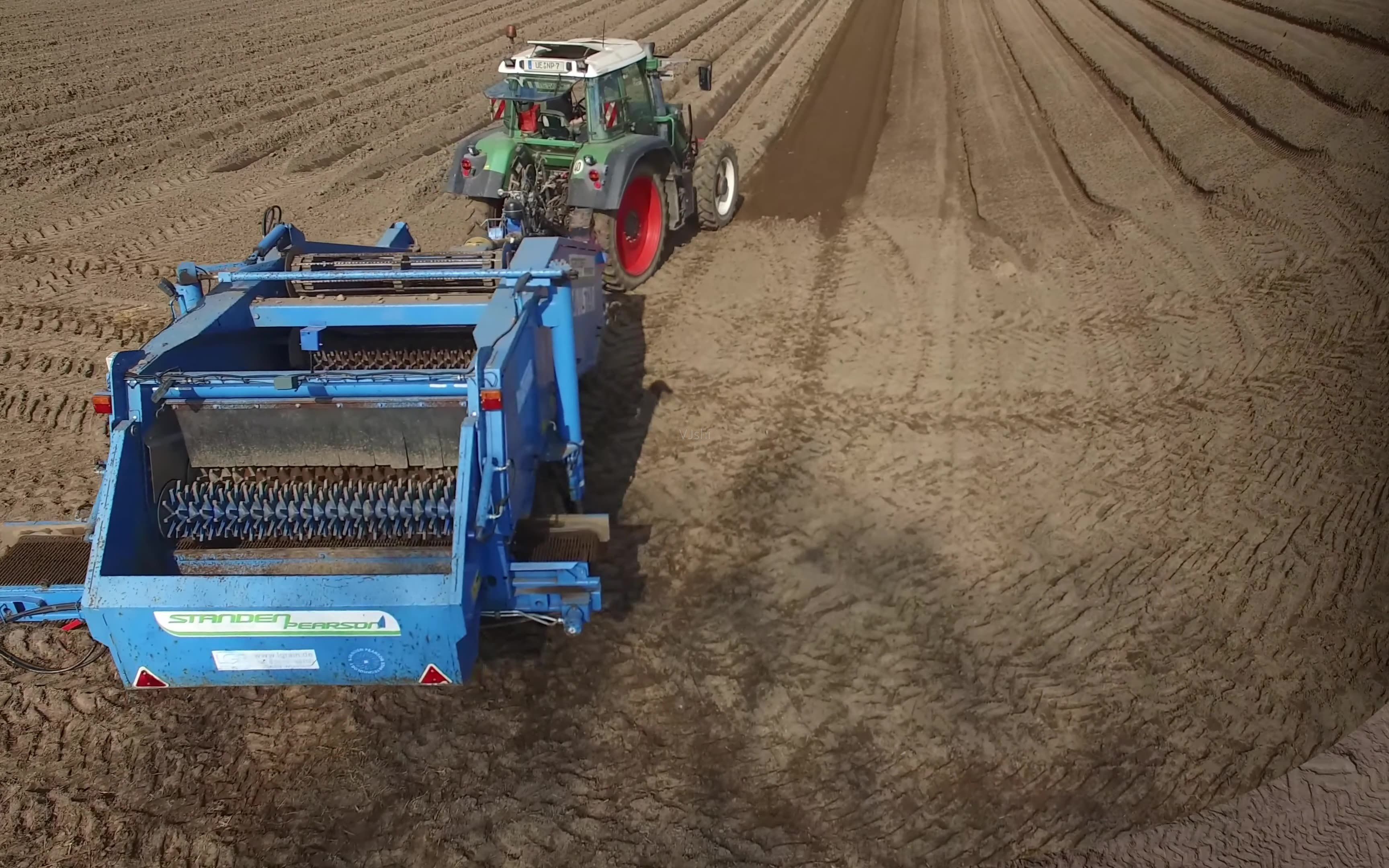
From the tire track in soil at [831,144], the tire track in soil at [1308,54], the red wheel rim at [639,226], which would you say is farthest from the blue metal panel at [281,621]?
the tire track in soil at [1308,54]

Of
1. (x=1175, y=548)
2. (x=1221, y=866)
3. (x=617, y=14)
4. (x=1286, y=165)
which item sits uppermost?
(x=617, y=14)

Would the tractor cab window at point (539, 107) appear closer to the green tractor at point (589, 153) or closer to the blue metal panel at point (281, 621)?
the green tractor at point (589, 153)

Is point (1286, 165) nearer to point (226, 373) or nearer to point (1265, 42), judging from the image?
point (1265, 42)

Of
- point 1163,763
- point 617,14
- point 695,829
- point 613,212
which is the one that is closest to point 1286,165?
point 613,212

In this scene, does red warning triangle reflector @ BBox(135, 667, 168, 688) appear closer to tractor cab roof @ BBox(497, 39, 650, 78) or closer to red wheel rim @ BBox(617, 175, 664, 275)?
red wheel rim @ BBox(617, 175, 664, 275)

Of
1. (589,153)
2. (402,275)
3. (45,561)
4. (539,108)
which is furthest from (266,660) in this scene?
(539,108)

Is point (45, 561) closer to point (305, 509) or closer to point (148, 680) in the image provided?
point (148, 680)
